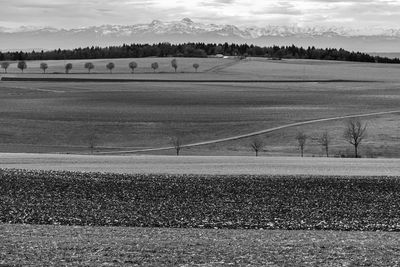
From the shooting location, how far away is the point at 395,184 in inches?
1218

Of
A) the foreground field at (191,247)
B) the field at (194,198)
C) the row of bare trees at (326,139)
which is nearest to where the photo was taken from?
the foreground field at (191,247)

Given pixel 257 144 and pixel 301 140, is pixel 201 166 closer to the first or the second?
pixel 257 144

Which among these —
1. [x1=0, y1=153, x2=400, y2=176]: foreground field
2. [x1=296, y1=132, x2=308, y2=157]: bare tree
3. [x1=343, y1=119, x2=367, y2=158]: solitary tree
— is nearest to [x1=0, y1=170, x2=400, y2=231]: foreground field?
[x1=0, y1=153, x2=400, y2=176]: foreground field

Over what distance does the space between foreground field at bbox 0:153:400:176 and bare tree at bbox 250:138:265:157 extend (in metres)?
19.8

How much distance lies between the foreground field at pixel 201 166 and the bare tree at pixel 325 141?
20910 mm

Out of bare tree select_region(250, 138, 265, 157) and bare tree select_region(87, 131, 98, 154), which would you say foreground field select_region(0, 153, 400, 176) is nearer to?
bare tree select_region(250, 138, 265, 157)

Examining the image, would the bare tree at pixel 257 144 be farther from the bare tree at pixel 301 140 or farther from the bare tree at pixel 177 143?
the bare tree at pixel 177 143

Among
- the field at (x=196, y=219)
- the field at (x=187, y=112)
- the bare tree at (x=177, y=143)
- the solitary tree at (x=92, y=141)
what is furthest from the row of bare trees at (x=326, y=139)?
the field at (x=196, y=219)

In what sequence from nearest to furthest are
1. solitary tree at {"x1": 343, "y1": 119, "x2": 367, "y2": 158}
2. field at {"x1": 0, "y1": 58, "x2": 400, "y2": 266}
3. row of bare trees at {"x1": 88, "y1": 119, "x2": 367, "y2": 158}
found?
field at {"x1": 0, "y1": 58, "x2": 400, "y2": 266}
row of bare trees at {"x1": 88, "y1": 119, "x2": 367, "y2": 158}
solitary tree at {"x1": 343, "y1": 119, "x2": 367, "y2": 158}

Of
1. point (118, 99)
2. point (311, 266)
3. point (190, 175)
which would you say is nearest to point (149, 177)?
point (190, 175)

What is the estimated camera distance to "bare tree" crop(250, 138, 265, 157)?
209 feet

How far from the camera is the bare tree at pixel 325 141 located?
211ft

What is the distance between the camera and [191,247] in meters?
17.9

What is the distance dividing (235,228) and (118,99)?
85559mm
